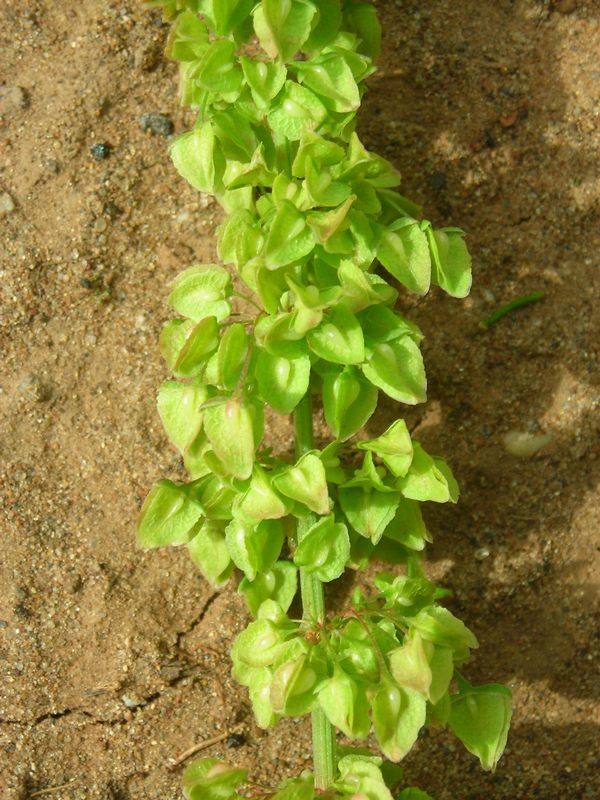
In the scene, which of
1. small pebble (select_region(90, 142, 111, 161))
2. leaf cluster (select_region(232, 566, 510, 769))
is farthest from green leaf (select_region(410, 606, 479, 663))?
small pebble (select_region(90, 142, 111, 161))

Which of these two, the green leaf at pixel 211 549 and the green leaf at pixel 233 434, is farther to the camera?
the green leaf at pixel 211 549

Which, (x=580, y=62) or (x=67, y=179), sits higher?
(x=67, y=179)

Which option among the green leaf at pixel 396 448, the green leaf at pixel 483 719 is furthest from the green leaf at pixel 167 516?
the green leaf at pixel 483 719

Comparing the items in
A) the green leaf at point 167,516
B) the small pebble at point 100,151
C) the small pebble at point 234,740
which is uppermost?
the small pebble at point 100,151

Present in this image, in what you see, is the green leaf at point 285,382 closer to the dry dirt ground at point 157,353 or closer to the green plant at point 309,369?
the green plant at point 309,369

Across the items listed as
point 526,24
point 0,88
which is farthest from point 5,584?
point 526,24

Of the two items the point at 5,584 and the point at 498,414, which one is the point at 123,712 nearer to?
the point at 5,584

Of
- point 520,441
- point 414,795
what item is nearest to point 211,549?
point 414,795

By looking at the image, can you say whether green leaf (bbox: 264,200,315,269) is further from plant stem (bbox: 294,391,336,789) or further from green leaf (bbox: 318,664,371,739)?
green leaf (bbox: 318,664,371,739)
